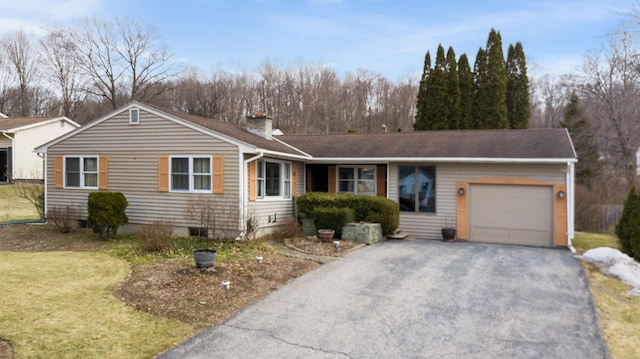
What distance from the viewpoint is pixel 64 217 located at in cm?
→ 1303

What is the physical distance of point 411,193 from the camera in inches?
553

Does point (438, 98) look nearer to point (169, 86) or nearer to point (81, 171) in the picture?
point (169, 86)

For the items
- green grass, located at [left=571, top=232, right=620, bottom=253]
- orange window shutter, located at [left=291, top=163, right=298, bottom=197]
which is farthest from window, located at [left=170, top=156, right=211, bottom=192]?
green grass, located at [left=571, top=232, right=620, bottom=253]

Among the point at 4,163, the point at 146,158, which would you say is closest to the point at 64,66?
the point at 4,163

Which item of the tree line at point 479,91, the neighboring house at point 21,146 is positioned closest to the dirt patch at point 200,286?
the neighboring house at point 21,146

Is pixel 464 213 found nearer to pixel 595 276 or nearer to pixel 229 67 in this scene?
pixel 595 276

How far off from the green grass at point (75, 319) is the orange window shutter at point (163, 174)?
433 cm

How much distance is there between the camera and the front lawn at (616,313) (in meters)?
5.31

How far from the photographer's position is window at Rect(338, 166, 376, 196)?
49.2 feet

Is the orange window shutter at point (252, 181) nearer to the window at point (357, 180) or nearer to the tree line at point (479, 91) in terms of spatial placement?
the window at point (357, 180)

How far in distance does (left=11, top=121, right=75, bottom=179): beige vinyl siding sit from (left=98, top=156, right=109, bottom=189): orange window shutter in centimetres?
1312

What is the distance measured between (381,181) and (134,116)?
8161 millimetres

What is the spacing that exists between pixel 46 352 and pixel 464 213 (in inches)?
452

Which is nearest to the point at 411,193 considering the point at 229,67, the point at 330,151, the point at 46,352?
the point at 330,151
